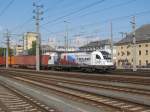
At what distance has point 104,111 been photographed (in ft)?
43.2

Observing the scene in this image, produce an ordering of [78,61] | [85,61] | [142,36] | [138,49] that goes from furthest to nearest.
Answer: [138,49]
[142,36]
[78,61]
[85,61]

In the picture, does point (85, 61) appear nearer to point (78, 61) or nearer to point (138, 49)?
point (78, 61)

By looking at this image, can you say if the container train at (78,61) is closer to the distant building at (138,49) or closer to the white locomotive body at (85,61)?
the white locomotive body at (85,61)

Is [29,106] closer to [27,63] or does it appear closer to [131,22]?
[131,22]

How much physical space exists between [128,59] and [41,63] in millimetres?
44980

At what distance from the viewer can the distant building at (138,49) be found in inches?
4142

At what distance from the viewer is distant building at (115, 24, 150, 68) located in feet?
345

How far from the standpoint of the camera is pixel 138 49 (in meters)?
110

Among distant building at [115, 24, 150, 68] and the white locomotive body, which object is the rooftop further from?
the white locomotive body

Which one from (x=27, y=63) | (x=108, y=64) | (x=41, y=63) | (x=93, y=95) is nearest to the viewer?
(x=93, y=95)

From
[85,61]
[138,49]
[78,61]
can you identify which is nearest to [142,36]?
[138,49]

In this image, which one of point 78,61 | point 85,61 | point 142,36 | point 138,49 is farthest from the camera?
point 138,49

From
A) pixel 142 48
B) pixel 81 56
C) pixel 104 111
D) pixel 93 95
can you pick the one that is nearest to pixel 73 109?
pixel 104 111

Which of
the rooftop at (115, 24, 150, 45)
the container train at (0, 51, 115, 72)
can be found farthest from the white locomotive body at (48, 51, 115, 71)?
the rooftop at (115, 24, 150, 45)
